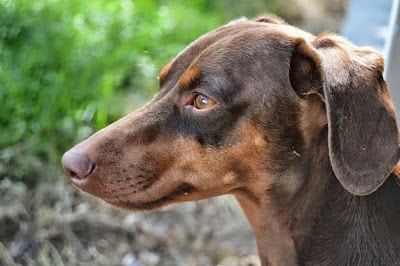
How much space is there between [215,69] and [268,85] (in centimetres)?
22

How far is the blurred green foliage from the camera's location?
4941 millimetres

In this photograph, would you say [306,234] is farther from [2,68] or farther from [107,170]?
[2,68]

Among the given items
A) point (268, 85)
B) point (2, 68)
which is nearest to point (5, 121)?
point (2, 68)

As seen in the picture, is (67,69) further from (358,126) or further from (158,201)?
Result: (358,126)

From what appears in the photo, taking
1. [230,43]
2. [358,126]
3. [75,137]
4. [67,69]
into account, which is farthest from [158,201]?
[67,69]

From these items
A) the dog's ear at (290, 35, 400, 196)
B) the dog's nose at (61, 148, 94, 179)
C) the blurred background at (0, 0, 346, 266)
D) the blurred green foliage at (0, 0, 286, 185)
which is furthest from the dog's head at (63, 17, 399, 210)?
the blurred background at (0, 0, 346, 266)

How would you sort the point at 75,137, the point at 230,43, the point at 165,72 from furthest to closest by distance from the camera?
the point at 75,137 < the point at 165,72 < the point at 230,43

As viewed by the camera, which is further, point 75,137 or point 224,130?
point 75,137

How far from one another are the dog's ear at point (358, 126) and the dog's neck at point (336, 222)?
0.77 ft

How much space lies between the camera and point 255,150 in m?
3.07

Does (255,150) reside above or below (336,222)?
above

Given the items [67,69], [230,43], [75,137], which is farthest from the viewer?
[67,69]

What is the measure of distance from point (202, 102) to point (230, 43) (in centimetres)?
28

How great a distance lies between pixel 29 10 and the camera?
18.6ft
